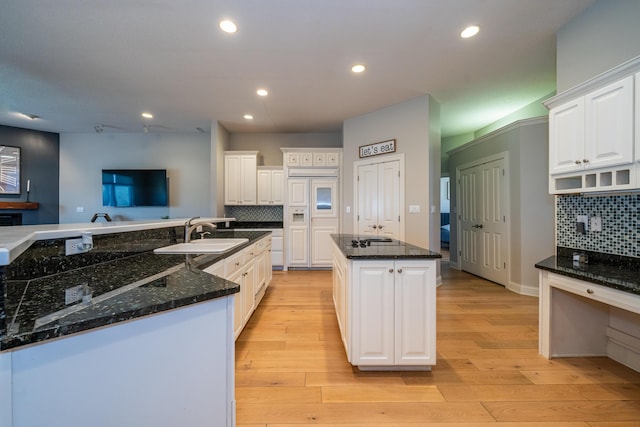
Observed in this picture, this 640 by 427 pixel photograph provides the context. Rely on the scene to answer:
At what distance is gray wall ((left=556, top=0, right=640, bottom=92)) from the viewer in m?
1.81

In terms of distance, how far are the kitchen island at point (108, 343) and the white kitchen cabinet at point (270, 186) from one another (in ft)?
12.8

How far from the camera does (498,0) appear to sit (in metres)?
1.99

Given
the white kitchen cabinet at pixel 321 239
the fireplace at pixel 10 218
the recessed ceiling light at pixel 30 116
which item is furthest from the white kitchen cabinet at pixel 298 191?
the fireplace at pixel 10 218

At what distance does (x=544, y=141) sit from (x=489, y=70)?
1.23 m

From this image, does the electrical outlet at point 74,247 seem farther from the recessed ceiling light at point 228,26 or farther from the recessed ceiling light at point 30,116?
the recessed ceiling light at point 30,116

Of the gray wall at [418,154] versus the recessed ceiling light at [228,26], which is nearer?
the recessed ceiling light at [228,26]

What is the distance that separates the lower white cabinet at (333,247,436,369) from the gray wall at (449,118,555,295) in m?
2.62

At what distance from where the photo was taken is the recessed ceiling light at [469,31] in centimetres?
228

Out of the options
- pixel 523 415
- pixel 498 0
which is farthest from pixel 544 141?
pixel 523 415

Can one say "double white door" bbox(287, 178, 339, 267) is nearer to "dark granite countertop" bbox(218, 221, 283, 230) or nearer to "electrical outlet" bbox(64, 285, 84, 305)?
"dark granite countertop" bbox(218, 221, 283, 230)

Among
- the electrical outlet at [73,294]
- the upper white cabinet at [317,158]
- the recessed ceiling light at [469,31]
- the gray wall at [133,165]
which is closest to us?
the electrical outlet at [73,294]

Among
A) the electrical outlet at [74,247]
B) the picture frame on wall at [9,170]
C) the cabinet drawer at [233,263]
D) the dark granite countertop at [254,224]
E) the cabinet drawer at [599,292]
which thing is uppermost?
the picture frame on wall at [9,170]

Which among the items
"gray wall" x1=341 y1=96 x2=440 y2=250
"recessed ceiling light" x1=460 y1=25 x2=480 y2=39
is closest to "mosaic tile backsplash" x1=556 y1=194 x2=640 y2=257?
"gray wall" x1=341 y1=96 x2=440 y2=250

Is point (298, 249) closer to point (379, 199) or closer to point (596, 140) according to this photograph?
point (379, 199)
